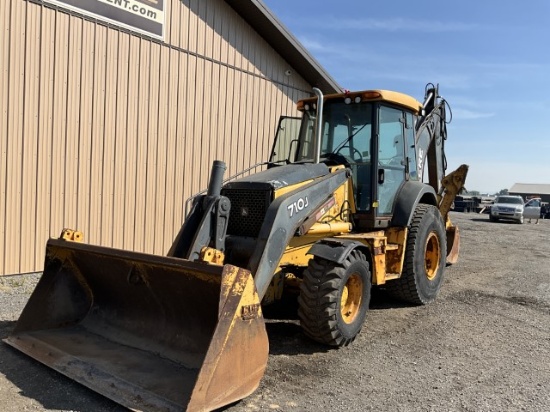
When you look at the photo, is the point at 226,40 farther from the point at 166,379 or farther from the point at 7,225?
the point at 166,379

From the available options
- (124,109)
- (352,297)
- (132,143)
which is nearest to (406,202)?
(352,297)

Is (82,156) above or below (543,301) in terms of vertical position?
above

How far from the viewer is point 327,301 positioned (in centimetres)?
466

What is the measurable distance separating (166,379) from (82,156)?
4.90 meters

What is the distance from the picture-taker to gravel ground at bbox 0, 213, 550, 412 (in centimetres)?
383

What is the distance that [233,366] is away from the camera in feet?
11.6

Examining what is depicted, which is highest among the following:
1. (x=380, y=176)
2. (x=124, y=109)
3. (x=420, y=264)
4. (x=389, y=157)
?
(x=124, y=109)

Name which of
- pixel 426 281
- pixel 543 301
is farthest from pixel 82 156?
pixel 543 301

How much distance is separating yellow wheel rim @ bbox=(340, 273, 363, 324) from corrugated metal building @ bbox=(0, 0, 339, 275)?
454cm

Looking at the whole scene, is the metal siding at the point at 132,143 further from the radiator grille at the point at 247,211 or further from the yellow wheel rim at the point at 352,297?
the yellow wheel rim at the point at 352,297

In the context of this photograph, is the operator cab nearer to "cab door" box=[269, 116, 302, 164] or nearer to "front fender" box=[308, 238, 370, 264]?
"cab door" box=[269, 116, 302, 164]

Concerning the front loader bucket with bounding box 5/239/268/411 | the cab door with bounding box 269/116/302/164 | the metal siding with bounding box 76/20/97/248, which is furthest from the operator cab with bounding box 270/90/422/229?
the metal siding with bounding box 76/20/97/248

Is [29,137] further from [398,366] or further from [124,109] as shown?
[398,366]

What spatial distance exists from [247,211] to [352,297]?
145 centimetres
